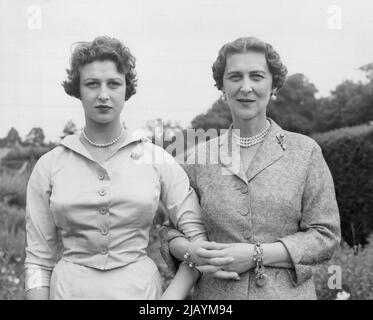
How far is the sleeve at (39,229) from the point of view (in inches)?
98.1

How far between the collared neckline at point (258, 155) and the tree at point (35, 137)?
240cm

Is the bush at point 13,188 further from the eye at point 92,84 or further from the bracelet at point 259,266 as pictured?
the bracelet at point 259,266

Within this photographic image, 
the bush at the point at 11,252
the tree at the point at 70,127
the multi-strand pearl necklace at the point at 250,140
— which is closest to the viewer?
the multi-strand pearl necklace at the point at 250,140

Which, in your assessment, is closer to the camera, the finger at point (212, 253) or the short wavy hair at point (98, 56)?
the finger at point (212, 253)

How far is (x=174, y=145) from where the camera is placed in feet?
14.6

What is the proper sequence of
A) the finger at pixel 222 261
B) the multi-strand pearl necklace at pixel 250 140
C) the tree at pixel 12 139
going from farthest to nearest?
the tree at pixel 12 139 → the multi-strand pearl necklace at pixel 250 140 → the finger at pixel 222 261

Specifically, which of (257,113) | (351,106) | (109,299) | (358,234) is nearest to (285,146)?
(257,113)

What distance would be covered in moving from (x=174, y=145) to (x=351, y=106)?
1941 millimetres

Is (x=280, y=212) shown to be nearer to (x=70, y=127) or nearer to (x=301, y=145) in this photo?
(x=301, y=145)

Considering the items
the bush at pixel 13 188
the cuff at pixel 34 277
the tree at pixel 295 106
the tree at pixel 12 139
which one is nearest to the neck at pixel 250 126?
the cuff at pixel 34 277

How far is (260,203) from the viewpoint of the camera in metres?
2.38

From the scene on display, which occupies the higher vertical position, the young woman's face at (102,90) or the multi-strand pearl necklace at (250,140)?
the young woman's face at (102,90)

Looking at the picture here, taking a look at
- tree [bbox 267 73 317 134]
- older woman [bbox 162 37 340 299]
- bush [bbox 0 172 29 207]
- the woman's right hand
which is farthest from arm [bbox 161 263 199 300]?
bush [bbox 0 172 29 207]

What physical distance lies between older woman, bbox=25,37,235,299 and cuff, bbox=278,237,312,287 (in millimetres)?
350
